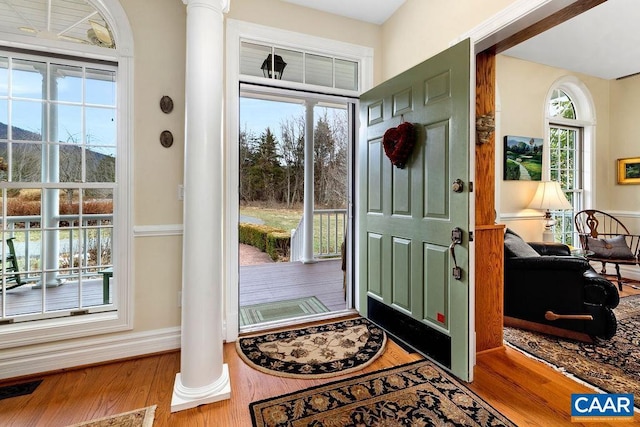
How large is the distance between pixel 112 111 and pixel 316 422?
257 cm

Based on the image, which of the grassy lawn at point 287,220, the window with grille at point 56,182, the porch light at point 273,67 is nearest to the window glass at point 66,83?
the window with grille at point 56,182

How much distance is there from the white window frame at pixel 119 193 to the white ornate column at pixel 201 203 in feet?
2.49

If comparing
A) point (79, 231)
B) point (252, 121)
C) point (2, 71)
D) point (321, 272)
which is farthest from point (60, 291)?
point (252, 121)

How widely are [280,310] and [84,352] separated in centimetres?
167

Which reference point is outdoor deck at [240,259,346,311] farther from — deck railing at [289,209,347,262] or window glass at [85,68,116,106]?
window glass at [85,68,116,106]

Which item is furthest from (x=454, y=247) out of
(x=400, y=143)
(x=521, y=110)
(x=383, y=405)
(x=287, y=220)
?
(x=287, y=220)

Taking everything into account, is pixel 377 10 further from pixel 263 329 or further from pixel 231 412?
pixel 231 412

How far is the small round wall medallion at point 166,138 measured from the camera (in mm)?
2334

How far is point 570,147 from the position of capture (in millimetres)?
4766

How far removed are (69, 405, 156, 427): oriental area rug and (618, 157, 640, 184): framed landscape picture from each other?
21.2 feet

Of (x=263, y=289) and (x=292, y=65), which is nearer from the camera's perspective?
(x=292, y=65)

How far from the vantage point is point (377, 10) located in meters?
2.84

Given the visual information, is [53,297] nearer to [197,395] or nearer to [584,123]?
[197,395]

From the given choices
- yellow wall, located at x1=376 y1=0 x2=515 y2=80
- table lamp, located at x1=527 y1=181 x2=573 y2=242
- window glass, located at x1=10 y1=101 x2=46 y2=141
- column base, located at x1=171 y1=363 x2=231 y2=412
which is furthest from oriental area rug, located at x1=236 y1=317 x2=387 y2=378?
table lamp, located at x1=527 y1=181 x2=573 y2=242
